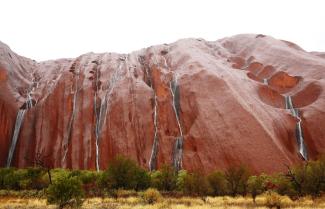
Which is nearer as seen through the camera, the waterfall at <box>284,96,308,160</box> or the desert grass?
the desert grass

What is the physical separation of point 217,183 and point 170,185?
6496 millimetres

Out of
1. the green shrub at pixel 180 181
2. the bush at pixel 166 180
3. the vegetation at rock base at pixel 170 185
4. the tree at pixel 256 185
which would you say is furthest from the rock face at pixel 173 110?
the vegetation at rock base at pixel 170 185

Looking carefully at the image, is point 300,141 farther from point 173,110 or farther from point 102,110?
point 102,110

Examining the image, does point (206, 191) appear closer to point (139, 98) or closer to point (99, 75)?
point (139, 98)

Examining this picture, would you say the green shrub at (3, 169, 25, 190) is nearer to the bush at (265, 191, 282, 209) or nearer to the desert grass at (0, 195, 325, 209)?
the desert grass at (0, 195, 325, 209)

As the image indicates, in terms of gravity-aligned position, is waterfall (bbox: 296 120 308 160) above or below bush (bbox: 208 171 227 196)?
above

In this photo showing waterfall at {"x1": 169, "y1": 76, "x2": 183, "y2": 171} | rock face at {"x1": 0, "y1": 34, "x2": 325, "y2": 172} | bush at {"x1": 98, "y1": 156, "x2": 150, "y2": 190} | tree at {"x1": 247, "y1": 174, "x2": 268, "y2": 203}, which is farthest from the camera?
waterfall at {"x1": 169, "y1": 76, "x2": 183, "y2": 171}

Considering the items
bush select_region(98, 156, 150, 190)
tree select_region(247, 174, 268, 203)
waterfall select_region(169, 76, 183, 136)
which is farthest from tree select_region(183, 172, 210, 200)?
waterfall select_region(169, 76, 183, 136)

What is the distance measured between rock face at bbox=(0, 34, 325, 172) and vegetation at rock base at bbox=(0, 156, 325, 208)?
24.9ft

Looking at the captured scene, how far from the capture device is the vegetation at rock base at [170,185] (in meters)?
31.9

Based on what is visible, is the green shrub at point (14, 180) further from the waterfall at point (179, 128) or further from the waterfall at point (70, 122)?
the waterfall at point (179, 128)

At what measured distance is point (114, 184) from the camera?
156 feet

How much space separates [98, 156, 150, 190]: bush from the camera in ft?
154

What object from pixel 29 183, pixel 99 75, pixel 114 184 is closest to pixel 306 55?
pixel 99 75
